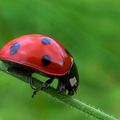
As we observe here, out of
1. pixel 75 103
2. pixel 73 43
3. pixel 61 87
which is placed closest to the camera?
pixel 75 103

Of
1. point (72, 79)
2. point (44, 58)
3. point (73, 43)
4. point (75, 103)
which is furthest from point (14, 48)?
point (73, 43)

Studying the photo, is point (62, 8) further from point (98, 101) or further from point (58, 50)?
point (58, 50)

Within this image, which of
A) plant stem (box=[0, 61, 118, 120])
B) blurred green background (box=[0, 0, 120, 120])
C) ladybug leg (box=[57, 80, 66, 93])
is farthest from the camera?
blurred green background (box=[0, 0, 120, 120])

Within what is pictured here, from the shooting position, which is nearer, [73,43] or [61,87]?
[61,87]

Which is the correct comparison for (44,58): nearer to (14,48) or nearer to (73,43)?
(14,48)

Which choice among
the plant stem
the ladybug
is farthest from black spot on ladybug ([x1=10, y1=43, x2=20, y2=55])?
the plant stem

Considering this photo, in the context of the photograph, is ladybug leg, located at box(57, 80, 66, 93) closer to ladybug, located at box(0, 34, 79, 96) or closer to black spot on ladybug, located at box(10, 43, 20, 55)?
ladybug, located at box(0, 34, 79, 96)

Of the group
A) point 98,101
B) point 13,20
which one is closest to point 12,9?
point 13,20
